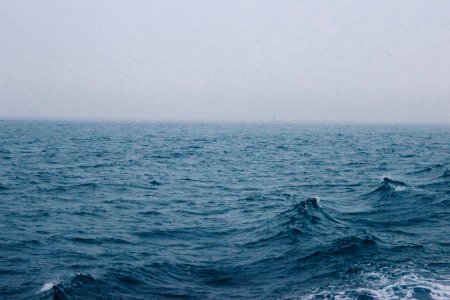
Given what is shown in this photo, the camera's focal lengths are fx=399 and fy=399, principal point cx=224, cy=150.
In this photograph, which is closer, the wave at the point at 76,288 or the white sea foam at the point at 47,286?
the wave at the point at 76,288

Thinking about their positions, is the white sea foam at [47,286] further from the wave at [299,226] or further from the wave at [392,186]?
the wave at [392,186]

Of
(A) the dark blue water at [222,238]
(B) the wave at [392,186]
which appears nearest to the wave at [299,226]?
(A) the dark blue water at [222,238]

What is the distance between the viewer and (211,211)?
21.2m

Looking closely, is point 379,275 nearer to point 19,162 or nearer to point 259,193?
point 259,193

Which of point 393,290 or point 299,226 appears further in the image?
point 299,226

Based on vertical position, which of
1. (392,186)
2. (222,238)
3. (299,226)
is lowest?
(222,238)

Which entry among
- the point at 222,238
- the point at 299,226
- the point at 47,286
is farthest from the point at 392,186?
the point at 47,286

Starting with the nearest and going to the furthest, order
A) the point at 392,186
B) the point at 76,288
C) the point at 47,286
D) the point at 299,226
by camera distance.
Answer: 1. the point at 76,288
2. the point at 47,286
3. the point at 299,226
4. the point at 392,186

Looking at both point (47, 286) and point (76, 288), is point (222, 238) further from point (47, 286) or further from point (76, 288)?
point (47, 286)

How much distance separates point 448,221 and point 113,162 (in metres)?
33.1

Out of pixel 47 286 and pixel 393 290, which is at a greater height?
pixel 393 290

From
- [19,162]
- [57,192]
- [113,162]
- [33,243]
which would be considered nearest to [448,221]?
[33,243]

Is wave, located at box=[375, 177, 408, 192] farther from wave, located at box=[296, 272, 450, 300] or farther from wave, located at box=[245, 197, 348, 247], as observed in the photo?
wave, located at box=[296, 272, 450, 300]

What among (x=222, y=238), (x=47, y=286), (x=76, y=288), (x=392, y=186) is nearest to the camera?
(x=76, y=288)
